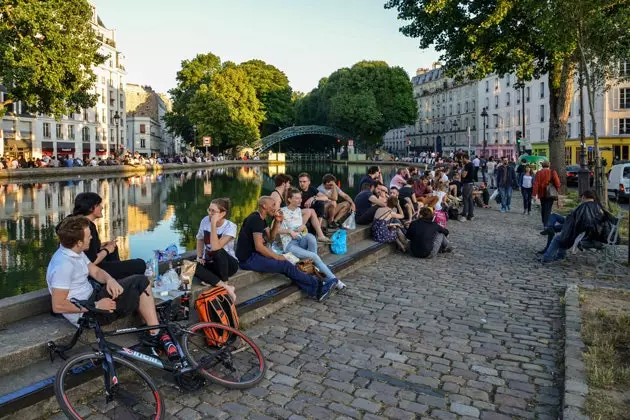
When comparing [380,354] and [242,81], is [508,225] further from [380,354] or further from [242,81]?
[242,81]

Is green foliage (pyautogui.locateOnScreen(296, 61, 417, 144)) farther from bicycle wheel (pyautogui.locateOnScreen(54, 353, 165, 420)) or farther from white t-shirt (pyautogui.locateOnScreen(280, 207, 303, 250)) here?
bicycle wheel (pyautogui.locateOnScreen(54, 353, 165, 420))

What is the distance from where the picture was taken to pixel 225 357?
5.04 metres

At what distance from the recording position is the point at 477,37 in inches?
891

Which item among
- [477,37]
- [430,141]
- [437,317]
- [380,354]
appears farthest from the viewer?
[430,141]

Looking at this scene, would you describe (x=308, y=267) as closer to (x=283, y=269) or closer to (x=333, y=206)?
(x=283, y=269)

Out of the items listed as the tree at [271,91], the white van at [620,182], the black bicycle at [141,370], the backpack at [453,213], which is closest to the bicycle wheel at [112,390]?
the black bicycle at [141,370]

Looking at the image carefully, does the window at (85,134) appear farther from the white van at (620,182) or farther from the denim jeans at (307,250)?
the denim jeans at (307,250)

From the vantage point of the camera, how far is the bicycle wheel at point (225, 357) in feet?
16.0

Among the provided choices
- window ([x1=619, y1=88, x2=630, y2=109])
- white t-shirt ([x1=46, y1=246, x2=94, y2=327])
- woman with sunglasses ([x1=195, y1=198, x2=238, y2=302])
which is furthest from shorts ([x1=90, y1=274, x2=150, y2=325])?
window ([x1=619, y1=88, x2=630, y2=109])

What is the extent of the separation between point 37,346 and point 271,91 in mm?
83910

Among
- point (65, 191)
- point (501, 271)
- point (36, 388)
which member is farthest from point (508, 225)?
point (65, 191)

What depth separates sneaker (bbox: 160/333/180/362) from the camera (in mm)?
4867

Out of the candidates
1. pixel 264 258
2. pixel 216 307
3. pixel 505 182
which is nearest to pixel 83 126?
pixel 505 182

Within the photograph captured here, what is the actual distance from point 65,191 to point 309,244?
2393cm
